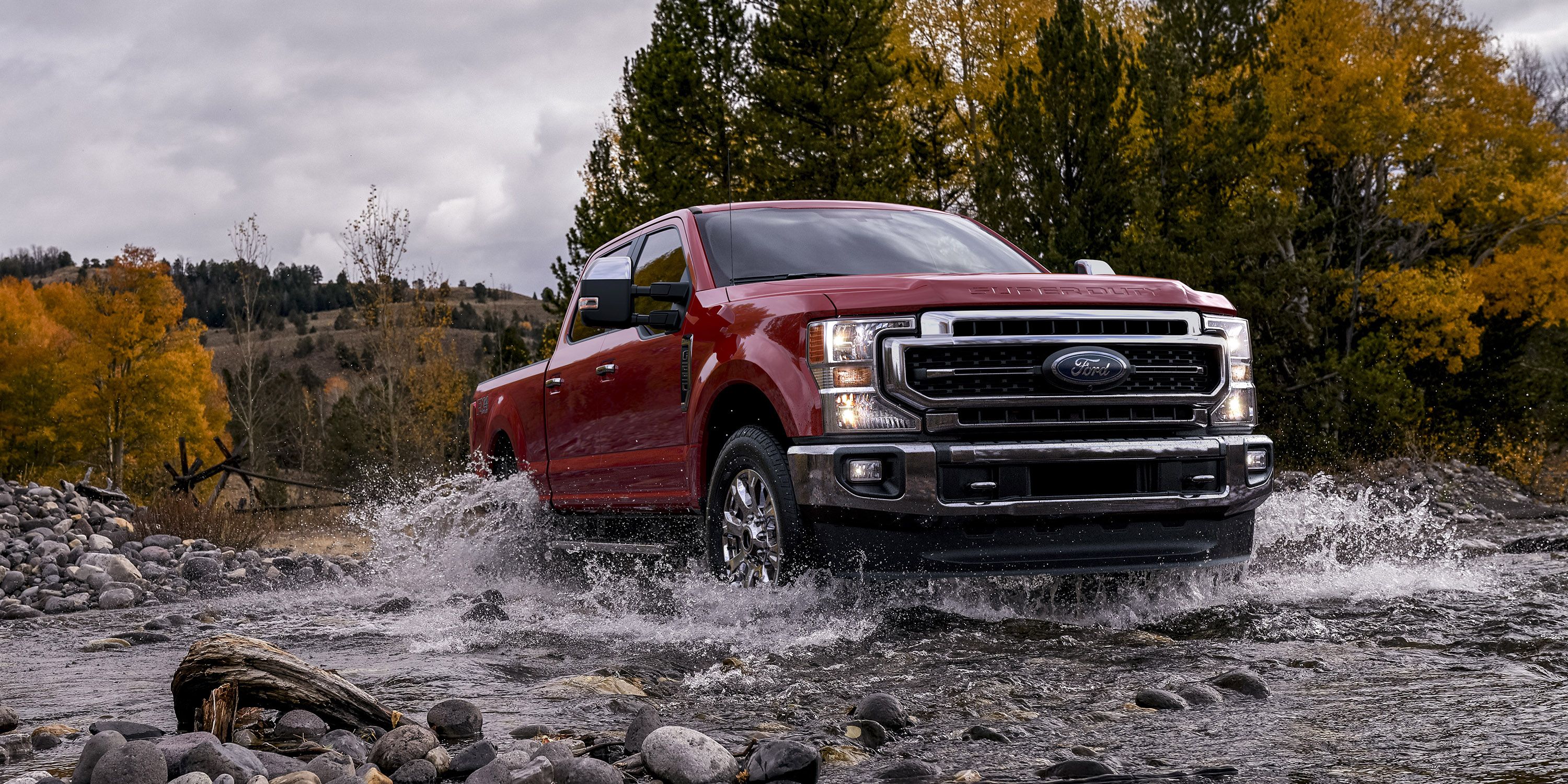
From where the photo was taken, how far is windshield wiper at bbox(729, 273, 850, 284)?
5465mm

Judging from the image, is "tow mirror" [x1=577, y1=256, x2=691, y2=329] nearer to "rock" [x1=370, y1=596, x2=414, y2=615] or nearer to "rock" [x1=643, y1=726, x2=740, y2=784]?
"rock" [x1=370, y1=596, x2=414, y2=615]

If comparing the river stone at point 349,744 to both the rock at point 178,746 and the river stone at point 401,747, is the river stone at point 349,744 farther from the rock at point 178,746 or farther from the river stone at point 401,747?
the rock at point 178,746

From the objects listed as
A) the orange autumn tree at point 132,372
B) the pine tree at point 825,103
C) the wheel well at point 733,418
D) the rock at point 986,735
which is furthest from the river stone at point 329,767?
the orange autumn tree at point 132,372

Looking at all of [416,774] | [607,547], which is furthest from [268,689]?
[607,547]

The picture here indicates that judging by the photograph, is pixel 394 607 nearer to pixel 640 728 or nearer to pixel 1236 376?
pixel 640 728

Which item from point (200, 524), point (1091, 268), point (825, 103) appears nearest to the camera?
point (1091, 268)

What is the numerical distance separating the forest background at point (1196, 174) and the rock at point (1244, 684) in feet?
45.4

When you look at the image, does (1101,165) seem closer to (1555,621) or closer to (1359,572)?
(1359,572)

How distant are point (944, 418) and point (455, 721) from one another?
2.04 metres

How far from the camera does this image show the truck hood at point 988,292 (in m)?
4.52

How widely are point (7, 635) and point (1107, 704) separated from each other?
A: 18.9 ft

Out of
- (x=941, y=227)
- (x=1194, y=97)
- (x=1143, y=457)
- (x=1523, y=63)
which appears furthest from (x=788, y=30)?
(x=1523, y=63)

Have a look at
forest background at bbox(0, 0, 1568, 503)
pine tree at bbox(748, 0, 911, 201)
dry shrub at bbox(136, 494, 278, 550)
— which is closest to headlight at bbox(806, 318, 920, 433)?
dry shrub at bbox(136, 494, 278, 550)

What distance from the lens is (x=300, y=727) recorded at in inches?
128
